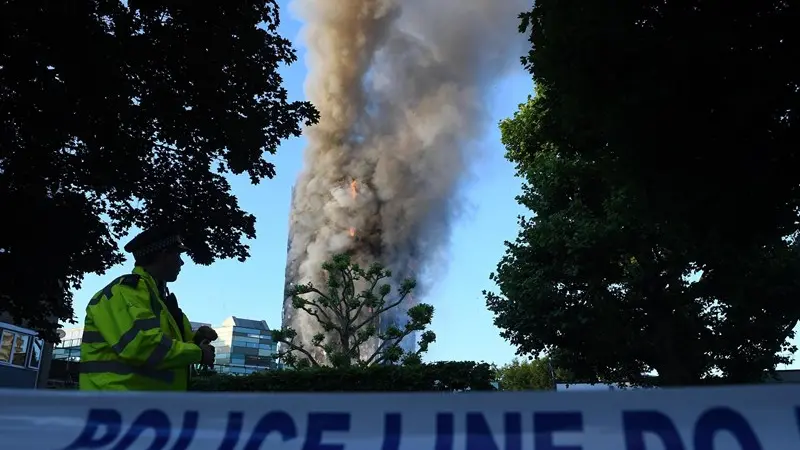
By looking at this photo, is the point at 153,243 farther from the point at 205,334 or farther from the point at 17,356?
the point at 17,356

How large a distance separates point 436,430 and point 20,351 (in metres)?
16.3

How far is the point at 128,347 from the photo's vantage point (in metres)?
2.69

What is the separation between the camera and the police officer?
8.92 ft

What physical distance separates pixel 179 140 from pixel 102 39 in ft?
6.68

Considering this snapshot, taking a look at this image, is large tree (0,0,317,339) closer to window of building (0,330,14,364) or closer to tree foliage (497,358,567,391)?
window of building (0,330,14,364)

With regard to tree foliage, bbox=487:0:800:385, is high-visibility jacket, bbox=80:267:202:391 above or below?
below

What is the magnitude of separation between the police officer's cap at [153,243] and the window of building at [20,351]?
47.3ft

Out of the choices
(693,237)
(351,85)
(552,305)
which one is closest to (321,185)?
(351,85)

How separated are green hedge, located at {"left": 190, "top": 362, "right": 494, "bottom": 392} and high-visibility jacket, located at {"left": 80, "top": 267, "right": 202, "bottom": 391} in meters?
8.13

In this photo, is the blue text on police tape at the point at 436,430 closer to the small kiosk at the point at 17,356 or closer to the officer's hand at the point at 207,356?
the officer's hand at the point at 207,356

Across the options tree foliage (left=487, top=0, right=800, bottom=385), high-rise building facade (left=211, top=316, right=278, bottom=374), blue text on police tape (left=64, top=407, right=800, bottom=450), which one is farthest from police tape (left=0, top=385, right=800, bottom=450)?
high-rise building facade (left=211, top=316, right=278, bottom=374)

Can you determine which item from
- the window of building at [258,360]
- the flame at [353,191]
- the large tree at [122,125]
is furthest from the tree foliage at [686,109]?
the window of building at [258,360]

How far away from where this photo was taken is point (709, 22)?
528 centimetres

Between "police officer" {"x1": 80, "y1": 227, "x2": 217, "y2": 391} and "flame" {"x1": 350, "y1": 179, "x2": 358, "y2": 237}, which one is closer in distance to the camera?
"police officer" {"x1": 80, "y1": 227, "x2": 217, "y2": 391}
